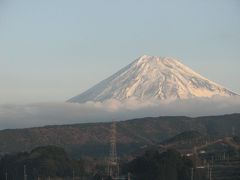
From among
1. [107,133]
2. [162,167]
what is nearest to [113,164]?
[162,167]

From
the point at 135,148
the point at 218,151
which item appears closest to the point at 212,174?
the point at 218,151

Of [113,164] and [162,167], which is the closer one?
[162,167]

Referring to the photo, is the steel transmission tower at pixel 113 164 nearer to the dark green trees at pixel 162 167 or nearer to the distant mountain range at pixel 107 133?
the dark green trees at pixel 162 167

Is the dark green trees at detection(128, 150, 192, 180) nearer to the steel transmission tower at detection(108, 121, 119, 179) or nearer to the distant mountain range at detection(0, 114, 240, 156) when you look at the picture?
the steel transmission tower at detection(108, 121, 119, 179)

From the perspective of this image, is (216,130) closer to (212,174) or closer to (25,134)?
(25,134)

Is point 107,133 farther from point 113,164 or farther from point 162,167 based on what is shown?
point 162,167

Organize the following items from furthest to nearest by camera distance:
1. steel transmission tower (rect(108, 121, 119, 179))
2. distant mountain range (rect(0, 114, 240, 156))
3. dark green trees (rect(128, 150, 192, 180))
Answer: distant mountain range (rect(0, 114, 240, 156)) < steel transmission tower (rect(108, 121, 119, 179)) < dark green trees (rect(128, 150, 192, 180))

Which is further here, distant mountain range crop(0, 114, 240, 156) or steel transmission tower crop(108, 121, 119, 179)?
distant mountain range crop(0, 114, 240, 156)

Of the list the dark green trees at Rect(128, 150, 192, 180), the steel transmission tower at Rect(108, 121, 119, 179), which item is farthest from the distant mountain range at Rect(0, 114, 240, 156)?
the dark green trees at Rect(128, 150, 192, 180)
